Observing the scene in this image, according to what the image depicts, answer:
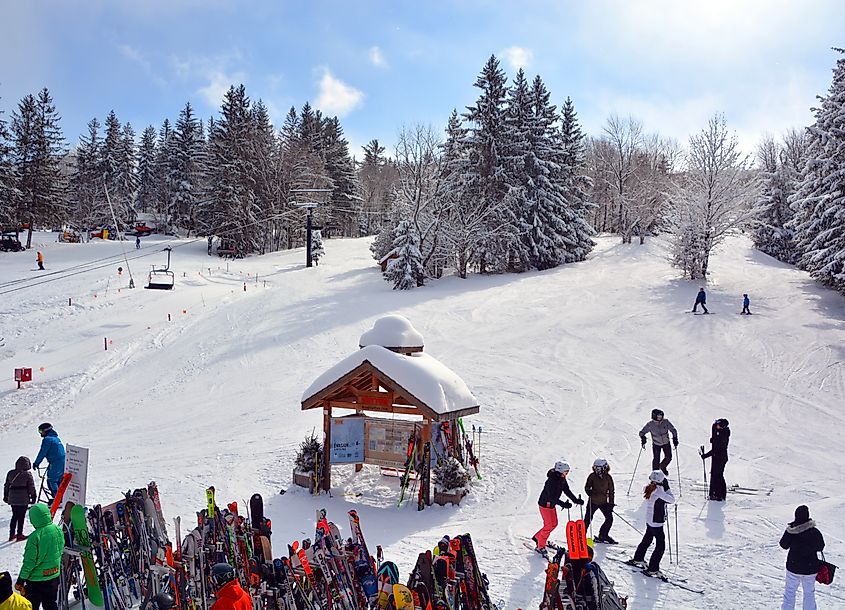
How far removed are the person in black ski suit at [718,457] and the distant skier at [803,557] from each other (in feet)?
14.2

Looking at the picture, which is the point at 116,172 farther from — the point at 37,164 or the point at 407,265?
the point at 407,265

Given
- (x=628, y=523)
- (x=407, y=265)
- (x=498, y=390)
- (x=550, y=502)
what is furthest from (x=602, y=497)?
(x=407, y=265)

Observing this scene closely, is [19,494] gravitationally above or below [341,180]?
below

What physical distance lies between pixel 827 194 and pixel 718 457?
69.5 ft

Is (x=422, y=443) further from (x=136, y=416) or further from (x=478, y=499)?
(x=136, y=416)

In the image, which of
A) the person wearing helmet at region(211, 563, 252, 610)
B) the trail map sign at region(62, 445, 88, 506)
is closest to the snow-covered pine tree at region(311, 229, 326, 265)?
the trail map sign at region(62, 445, 88, 506)

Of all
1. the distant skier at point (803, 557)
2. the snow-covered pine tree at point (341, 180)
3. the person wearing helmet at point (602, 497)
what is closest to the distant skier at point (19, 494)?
the person wearing helmet at point (602, 497)

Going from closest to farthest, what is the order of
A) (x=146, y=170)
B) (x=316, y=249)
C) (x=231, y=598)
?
(x=231, y=598), (x=316, y=249), (x=146, y=170)

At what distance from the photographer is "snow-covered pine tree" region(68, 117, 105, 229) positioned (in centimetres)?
6938

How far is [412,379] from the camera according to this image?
12398 mm

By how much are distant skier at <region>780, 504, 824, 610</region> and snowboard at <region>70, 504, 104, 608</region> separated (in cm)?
798

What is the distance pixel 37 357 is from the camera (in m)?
24.1

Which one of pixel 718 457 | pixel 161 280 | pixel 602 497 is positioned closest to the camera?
pixel 602 497

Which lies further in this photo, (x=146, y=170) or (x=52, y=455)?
(x=146, y=170)
